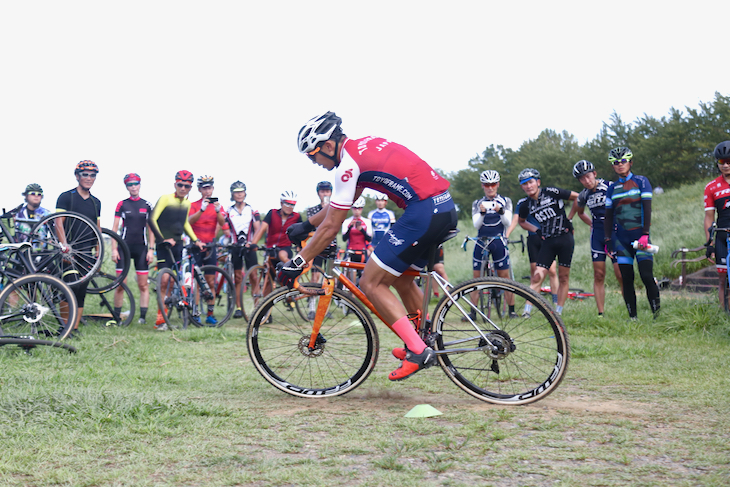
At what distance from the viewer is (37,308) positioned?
696 cm

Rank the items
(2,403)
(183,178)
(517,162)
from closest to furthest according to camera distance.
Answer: (2,403) < (183,178) < (517,162)

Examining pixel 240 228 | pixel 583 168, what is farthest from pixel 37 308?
pixel 583 168

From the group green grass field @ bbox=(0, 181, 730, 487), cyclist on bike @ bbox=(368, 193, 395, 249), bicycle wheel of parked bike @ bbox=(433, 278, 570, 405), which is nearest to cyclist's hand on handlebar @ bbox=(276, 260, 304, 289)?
green grass field @ bbox=(0, 181, 730, 487)

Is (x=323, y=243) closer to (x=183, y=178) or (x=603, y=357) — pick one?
(x=603, y=357)

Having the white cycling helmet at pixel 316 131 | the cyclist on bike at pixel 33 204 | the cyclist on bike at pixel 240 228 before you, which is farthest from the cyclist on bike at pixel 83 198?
the white cycling helmet at pixel 316 131

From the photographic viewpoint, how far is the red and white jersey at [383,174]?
14.6 ft

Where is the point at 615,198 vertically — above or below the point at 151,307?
above

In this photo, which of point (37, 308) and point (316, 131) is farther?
point (37, 308)

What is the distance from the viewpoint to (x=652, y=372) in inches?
226

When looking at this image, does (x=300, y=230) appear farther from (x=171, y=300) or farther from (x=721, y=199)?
(x=721, y=199)

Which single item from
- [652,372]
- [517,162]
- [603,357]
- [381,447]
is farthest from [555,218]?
[517,162]

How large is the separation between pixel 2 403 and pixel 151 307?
350 inches

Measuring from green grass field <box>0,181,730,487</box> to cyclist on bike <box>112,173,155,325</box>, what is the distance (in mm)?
3930

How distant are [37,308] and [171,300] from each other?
287cm
